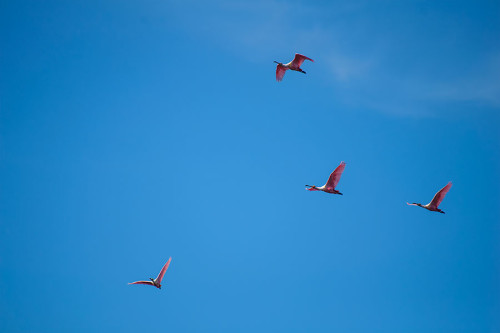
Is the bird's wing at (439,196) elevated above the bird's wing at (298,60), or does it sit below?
below

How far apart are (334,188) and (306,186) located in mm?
2672

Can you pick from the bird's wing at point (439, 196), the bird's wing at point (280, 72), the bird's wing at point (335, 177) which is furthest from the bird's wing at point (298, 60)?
the bird's wing at point (439, 196)

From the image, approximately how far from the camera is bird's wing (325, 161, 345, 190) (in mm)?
27572

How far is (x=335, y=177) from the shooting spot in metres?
28.3

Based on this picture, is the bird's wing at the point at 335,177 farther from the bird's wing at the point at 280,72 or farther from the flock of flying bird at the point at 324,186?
the bird's wing at the point at 280,72

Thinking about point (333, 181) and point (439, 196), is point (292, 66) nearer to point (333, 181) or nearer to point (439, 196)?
point (333, 181)

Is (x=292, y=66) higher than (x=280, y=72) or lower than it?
lower

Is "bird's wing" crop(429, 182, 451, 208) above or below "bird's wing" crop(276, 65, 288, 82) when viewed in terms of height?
below

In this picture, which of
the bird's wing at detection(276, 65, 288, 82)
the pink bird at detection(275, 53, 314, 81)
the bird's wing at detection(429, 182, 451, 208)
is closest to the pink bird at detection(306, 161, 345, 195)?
the bird's wing at detection(429, 182, 451, 208)

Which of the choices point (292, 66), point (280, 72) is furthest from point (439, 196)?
point (280, 72)

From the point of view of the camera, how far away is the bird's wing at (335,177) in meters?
27.6

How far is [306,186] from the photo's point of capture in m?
31.5

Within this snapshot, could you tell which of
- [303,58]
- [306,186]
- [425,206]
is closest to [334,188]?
[306,186]

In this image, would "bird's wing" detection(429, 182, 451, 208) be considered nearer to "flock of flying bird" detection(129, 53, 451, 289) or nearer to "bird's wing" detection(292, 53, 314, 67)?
"flock of flying bird" detection(129, 53, 451, 289)
